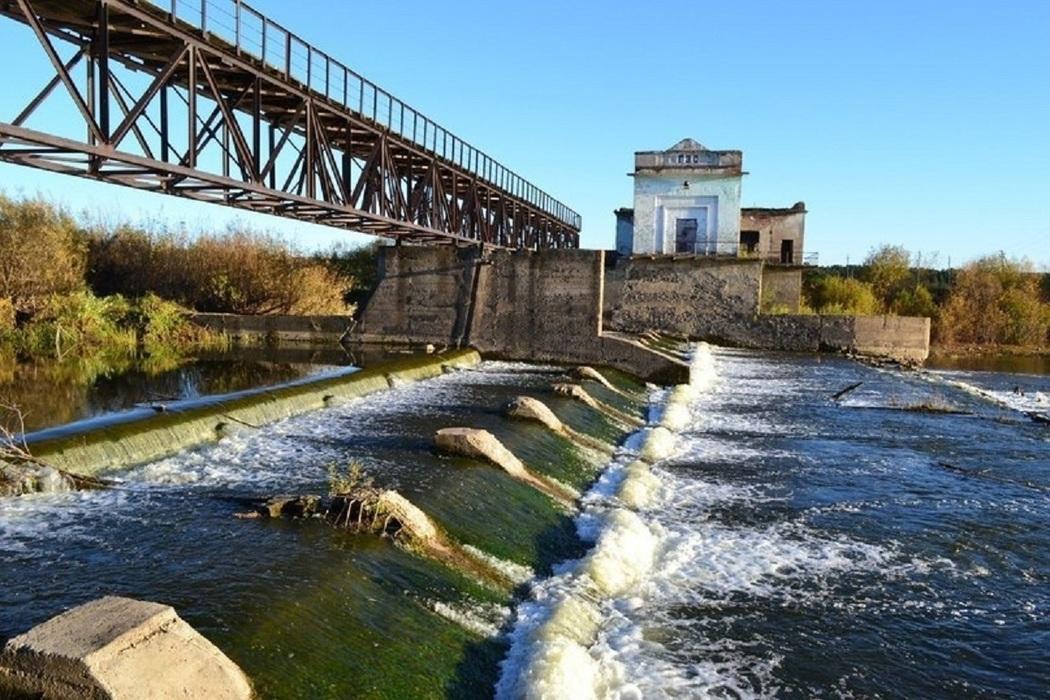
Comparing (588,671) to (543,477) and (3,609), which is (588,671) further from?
(543,477)

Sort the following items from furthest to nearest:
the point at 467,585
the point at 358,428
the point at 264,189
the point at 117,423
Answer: the point at 264,189, the point at 358,428, the point at 117,423, the point at 467,585

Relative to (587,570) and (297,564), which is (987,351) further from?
(297,564)

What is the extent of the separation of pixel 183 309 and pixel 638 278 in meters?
21.1

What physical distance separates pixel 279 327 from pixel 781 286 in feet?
88.1

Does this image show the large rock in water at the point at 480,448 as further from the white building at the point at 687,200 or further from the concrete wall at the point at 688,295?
the white building at the point at 687,200

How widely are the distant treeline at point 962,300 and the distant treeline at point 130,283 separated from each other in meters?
29.9

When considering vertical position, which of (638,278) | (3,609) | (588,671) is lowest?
(588,671)

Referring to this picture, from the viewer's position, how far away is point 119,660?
4.51 meters

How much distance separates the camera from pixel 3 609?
18.6 feet

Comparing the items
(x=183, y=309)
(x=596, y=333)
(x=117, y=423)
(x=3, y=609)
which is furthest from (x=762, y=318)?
(x=3, y=609)

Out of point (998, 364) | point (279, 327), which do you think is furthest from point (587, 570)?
point (998, 364)

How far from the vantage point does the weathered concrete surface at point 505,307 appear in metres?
25.7

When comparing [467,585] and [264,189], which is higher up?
[264,189]

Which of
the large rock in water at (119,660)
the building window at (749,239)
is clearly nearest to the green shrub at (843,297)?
the building window at (749,239)
